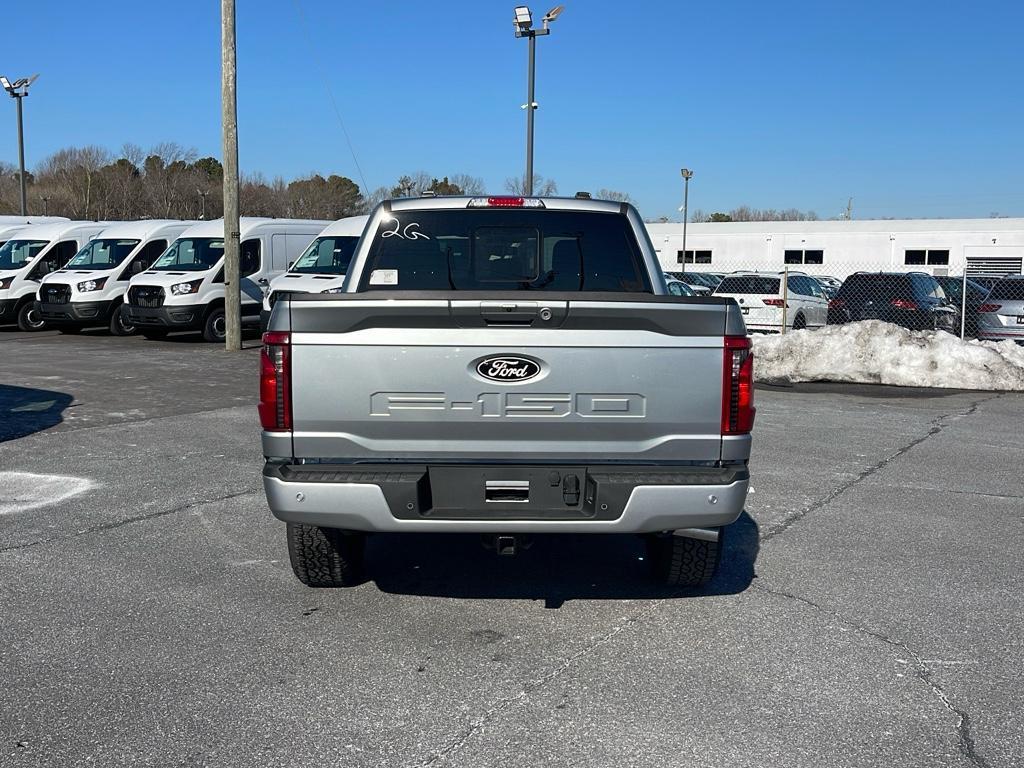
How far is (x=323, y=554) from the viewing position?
525cm

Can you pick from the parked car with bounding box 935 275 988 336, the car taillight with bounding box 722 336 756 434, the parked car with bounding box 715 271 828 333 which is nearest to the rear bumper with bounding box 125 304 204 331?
the parked car with bounding box 715 271 828 333

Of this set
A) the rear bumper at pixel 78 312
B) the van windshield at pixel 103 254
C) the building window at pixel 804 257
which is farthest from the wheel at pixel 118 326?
the building window at pixel 804 257

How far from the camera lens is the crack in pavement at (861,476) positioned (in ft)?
22.6

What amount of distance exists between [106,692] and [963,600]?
411cm

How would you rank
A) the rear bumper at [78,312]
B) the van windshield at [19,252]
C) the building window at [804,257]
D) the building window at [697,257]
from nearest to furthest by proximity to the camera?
the rear bumper at [78,312] < the van windshield at [19,252] < the building window at [804,257] < the building window at [697,257]

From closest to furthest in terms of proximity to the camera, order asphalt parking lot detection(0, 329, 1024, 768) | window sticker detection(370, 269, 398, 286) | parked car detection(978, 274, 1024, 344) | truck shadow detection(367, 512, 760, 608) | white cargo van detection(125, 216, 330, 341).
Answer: asphalt parking lot detection(0, 329, 1024, 768)
truck shadow detection(367, 512, 760, 608)
window sticker detection(370, 269, 398, 286)
parked car detection(978, 274, 1024, 344)
white cargo van detection(125, 216, 330, 341)

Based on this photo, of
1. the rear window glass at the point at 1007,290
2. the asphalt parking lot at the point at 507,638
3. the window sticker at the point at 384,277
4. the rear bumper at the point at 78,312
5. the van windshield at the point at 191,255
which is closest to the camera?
the asphalt parking lot at the point at 507,638

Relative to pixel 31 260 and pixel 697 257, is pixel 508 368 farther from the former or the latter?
pixel 697 257

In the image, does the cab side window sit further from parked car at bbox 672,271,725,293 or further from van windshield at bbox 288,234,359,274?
parked car at bbox 672,271,725,293

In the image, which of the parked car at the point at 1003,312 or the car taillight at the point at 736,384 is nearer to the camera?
the car taillight at the point at 736,384

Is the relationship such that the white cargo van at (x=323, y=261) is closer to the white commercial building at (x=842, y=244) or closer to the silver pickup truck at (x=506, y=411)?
the silver pickup truck at (x=506, y=411)

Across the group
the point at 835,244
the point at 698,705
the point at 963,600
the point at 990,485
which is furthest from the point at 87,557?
the point at 835,244

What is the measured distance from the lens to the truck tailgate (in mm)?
4410

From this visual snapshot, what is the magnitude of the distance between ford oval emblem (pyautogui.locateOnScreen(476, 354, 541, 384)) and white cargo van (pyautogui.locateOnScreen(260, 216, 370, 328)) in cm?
1461
